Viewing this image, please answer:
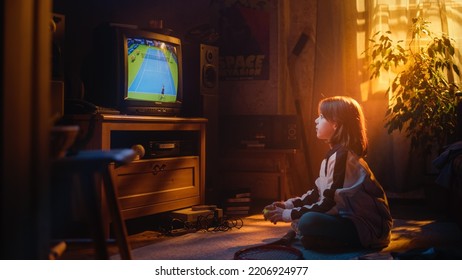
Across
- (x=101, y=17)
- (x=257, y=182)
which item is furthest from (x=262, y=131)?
(x=101, y=17)

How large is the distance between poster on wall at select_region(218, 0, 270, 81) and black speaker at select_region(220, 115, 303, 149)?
1.57 ft

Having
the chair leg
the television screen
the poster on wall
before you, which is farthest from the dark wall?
the chair leg

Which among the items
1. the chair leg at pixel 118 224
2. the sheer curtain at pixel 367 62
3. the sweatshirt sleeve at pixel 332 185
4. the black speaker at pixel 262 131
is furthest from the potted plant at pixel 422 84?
the chair leg at pixel 118 224

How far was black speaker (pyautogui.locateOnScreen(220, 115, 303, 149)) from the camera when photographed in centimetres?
340

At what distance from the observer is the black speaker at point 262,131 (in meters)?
3.40

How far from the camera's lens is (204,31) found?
3.54 metres

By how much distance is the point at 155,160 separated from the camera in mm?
2570

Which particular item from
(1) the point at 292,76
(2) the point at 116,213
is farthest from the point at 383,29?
(2) the point at 116,213

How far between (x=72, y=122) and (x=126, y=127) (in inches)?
9.3

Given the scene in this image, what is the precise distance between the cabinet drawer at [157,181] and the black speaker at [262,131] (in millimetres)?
643

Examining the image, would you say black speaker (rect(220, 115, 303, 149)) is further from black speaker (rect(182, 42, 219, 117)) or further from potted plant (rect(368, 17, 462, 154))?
potted plant (rect(368, 17, 462, 154))

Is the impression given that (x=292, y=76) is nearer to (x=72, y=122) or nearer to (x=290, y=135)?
(x=290, y=135)

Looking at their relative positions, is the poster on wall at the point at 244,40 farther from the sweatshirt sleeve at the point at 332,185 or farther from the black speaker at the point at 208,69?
the sweatshirt sleeve at the point at 332,185
